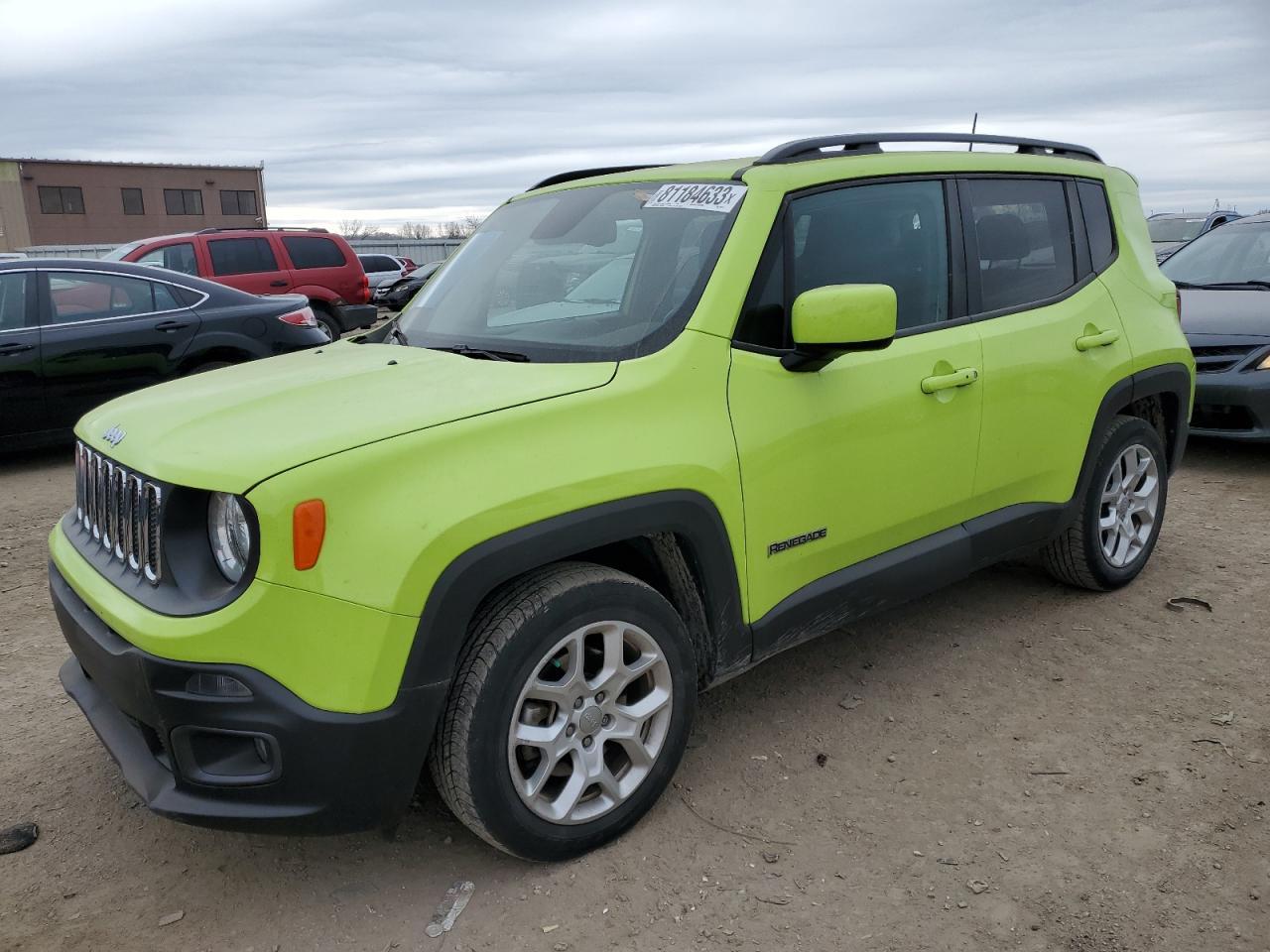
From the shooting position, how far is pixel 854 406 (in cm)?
320

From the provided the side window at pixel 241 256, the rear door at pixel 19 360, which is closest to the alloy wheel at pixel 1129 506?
the rear door at pixel 19 360

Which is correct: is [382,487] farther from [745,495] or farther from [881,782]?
[881,782]

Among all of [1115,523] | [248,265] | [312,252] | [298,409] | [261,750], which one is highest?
[298,409]

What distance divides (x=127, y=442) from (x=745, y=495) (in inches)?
64.4

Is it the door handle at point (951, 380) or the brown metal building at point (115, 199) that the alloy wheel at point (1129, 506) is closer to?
the door handle at point (951, 380)

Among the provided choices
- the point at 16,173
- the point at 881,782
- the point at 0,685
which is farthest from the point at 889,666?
the point at 16,173

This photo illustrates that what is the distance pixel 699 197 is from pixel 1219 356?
4.95m

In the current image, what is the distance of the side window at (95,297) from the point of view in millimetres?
7469

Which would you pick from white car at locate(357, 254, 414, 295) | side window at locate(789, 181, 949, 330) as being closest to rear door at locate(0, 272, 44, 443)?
side window at locate(789, 181, 949, 330)

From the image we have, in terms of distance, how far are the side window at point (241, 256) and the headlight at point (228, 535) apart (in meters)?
12.1

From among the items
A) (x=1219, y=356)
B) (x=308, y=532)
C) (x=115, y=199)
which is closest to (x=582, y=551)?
(x=308, y=532)

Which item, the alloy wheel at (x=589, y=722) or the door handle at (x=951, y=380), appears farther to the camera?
the door handle at (x=951, y=380)

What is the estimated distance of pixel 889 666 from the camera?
3.96 m

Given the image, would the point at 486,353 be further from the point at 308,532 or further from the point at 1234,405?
the point at 1234,405
